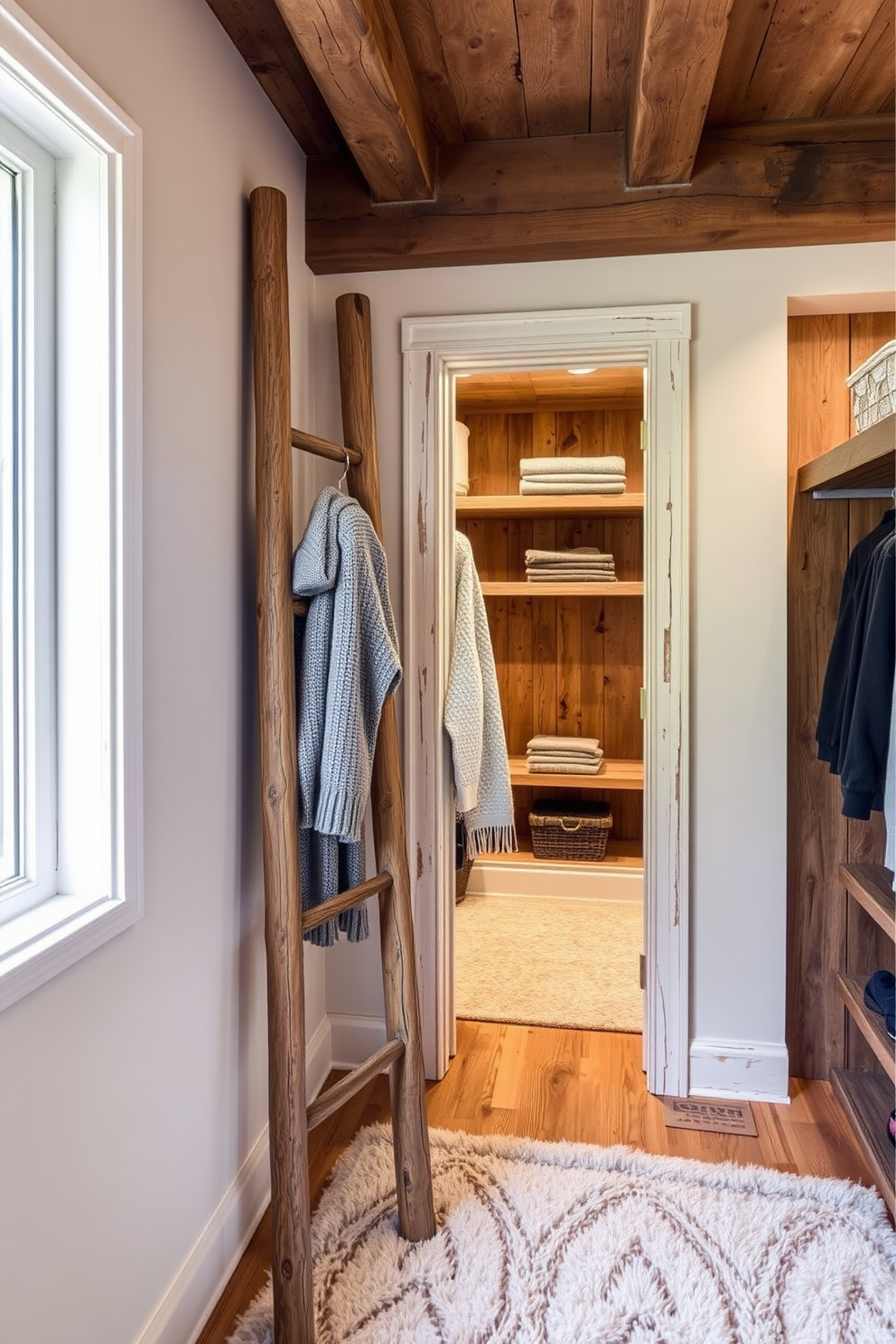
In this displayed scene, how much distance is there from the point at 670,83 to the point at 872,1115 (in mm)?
2251

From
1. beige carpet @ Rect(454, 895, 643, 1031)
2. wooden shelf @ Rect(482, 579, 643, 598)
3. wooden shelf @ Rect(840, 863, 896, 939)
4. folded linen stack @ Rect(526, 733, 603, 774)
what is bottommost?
beige carpet @ Rect(454, 895, 643, 1031)

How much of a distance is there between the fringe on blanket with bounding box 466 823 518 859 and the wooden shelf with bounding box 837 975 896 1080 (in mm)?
1006

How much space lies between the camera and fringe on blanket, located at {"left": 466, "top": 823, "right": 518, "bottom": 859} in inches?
108

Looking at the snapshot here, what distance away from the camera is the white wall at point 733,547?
219cm

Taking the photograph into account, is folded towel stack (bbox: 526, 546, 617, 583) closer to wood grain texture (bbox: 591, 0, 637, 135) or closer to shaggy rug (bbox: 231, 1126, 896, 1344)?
wood grain texture (bbox: 591, 0, 637, 135)

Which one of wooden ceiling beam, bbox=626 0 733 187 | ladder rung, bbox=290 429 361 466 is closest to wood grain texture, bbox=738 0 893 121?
wooden ceiling beam, bbox=626 0 733 187

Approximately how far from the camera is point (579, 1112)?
86.7 inches

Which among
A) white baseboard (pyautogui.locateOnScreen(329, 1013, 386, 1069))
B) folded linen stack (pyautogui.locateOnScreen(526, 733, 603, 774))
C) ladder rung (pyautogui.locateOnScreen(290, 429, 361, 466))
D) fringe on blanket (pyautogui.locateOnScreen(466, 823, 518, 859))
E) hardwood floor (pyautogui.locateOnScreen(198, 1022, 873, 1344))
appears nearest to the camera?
ladder rung (pyautogui.locateOnScreen(290, 429, 361, 466))

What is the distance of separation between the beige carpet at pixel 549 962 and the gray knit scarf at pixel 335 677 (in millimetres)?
1245

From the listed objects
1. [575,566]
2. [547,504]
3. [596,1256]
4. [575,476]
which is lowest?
[596,1256]

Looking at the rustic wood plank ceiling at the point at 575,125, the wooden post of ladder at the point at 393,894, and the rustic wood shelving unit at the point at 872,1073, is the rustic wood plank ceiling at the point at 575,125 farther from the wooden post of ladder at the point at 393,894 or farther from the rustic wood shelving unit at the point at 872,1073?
the rustic wood shelving unit at the point at 872,1073

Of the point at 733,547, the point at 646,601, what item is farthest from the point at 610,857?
the point at 733,547

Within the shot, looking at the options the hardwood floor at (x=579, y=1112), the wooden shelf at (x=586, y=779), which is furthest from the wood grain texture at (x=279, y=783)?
the wooden shelf at (x=586, y=779)

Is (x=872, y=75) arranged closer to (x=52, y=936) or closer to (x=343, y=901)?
(x=343, y=901)
